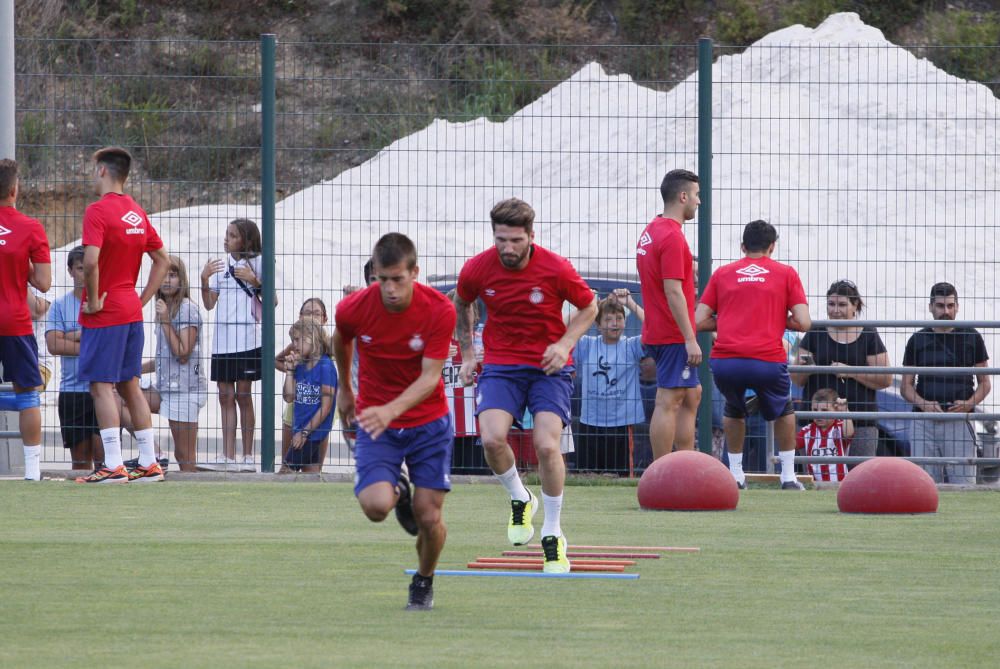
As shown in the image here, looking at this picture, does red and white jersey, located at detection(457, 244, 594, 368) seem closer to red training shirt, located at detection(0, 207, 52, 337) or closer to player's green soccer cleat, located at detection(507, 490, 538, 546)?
player's green soccer cleat, located at detection(507, 490, 538, 546)

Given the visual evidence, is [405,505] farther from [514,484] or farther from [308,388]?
[308,388]

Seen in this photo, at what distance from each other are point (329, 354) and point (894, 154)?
196 inches

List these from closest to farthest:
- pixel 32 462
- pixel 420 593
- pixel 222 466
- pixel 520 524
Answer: pixel 420 593, pixel 520 524, pixel 32 462, pixel 222 466

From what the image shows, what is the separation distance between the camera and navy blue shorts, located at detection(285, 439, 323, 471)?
13727mm

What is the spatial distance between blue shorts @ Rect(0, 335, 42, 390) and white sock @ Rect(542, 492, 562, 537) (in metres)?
5.48

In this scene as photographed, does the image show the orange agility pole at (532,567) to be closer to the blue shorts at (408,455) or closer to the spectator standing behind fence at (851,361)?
the blue shorts at (408,455)

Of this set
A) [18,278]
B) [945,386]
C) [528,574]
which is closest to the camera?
[528,574]

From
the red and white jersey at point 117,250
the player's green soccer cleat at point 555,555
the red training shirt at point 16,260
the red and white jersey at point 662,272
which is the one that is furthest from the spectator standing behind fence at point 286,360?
the player's green soccer cleat at point 555,555

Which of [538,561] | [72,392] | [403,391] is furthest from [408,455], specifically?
[72,392]

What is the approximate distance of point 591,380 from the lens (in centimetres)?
1355

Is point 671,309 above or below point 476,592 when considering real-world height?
above

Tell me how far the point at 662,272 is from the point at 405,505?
496cm

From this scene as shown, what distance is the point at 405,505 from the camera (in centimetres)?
735

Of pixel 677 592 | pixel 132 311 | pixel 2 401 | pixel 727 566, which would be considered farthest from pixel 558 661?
pixel 2 401
